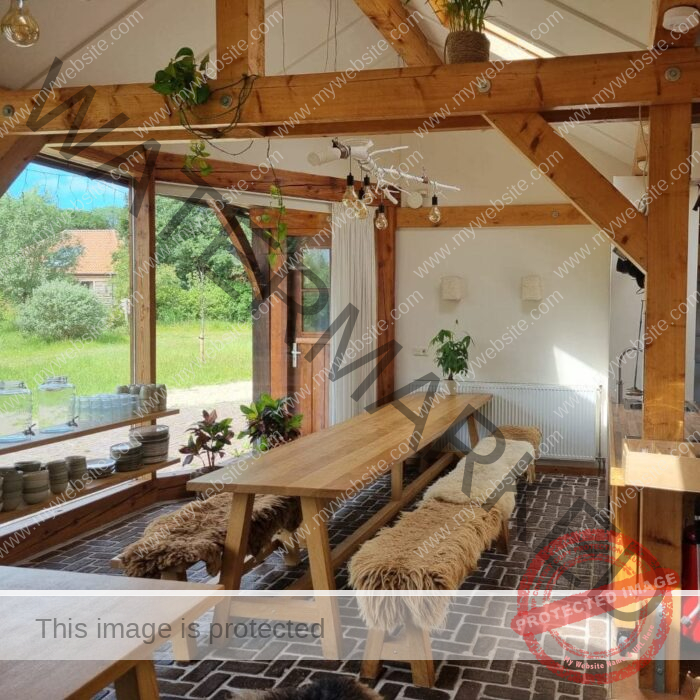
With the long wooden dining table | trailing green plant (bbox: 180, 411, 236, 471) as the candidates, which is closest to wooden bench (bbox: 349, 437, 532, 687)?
the long wooden dining table

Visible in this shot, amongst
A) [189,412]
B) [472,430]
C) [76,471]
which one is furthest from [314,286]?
[76,471]

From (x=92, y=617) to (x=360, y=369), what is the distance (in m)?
5.26

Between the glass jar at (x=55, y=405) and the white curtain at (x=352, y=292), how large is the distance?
2.77 m

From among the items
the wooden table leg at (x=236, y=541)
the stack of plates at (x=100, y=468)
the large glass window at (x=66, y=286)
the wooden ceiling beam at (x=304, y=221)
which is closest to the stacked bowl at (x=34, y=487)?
the large glass window at (x=66, y=286)

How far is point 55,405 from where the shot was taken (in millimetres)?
4410

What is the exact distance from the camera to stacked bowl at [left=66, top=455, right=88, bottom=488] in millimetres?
4332

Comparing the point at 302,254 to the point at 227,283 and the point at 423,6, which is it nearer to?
the point at 227,283

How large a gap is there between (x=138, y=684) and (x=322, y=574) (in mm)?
1399

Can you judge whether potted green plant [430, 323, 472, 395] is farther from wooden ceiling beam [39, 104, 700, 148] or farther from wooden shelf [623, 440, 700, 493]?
wooden shelf [623, 440, 700, 493]

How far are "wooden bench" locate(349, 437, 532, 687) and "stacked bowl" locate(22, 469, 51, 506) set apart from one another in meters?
1.89

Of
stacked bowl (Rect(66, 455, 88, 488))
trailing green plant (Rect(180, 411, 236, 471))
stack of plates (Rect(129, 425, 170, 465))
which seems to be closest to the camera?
stacked bowl (Rect(66, 455, 88, 488))

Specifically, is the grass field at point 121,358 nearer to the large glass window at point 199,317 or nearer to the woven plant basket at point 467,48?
the large glass window at point 199,317

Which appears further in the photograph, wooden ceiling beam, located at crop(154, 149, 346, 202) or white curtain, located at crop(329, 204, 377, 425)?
white curtain, located at crop(329, 204, 377, 425)

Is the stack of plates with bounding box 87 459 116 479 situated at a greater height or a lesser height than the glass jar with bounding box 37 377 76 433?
lesser
